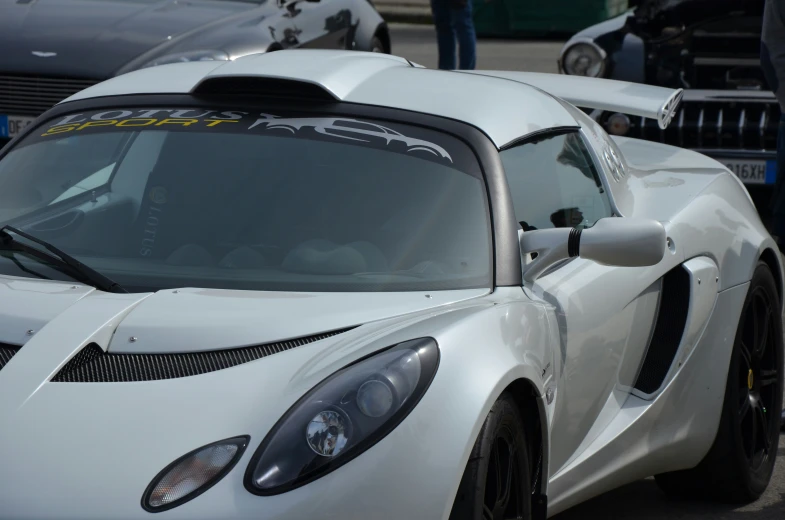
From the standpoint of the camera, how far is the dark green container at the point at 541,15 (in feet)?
61.3

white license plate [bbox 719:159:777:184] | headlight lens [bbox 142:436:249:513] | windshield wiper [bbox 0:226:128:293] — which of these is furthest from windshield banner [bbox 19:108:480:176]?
white license plate [bbox 719:159:777:184]

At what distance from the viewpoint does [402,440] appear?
7.89 ft

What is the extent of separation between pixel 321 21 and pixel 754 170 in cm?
309

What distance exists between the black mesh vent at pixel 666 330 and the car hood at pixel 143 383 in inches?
36.6

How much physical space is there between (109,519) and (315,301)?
0.74 metres

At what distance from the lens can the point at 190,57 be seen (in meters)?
7.34

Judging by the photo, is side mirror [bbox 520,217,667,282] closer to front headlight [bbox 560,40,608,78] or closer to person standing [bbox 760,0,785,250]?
person standing [bbox 760,0,785,250]

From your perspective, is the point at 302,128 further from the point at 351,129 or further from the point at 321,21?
the point at 321,21

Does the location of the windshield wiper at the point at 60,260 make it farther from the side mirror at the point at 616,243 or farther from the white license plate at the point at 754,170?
the white license plate at the point at 754,170

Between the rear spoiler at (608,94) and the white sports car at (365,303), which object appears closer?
the white sports car at (365,303)

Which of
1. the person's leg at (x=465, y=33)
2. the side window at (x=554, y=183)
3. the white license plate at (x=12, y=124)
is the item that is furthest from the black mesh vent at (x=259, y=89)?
the person's leg at (x=465, y=33)

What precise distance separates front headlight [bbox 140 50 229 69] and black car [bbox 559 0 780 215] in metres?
2.34

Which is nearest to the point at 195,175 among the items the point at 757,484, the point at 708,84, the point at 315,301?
the point at 315,301

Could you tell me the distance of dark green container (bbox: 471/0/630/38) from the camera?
1869 centimetres
